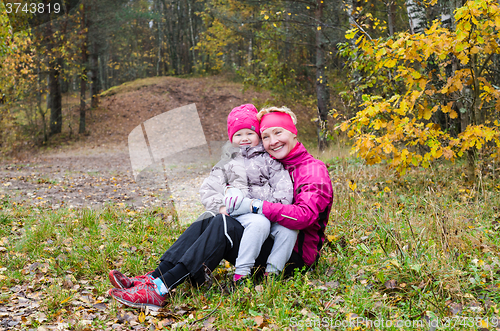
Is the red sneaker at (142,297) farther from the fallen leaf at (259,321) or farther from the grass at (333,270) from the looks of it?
the fallen leaf at (259,321)

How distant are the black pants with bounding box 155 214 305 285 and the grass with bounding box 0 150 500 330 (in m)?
0.24

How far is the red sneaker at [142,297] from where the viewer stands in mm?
2711

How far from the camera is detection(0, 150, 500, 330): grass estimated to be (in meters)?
2.46

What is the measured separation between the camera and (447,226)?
132 inches

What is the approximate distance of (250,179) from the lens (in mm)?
2908

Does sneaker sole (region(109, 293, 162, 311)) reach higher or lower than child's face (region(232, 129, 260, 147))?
lower

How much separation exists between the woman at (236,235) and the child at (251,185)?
0.08 metres

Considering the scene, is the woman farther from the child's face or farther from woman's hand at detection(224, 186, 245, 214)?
the child's face

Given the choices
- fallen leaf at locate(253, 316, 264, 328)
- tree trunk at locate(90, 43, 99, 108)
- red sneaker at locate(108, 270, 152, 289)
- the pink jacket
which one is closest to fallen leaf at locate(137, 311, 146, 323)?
red sneaker at locate(108, 270, 152, 289)

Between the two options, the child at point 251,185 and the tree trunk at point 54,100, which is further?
the tree trunk at point 54,100

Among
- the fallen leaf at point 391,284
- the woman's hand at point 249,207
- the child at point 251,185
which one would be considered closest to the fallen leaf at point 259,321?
the child at point 251,185

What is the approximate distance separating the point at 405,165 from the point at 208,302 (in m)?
3.20

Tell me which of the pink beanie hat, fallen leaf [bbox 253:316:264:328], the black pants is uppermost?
the pink beanie hat

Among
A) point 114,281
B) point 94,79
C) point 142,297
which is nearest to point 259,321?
point 142,297
